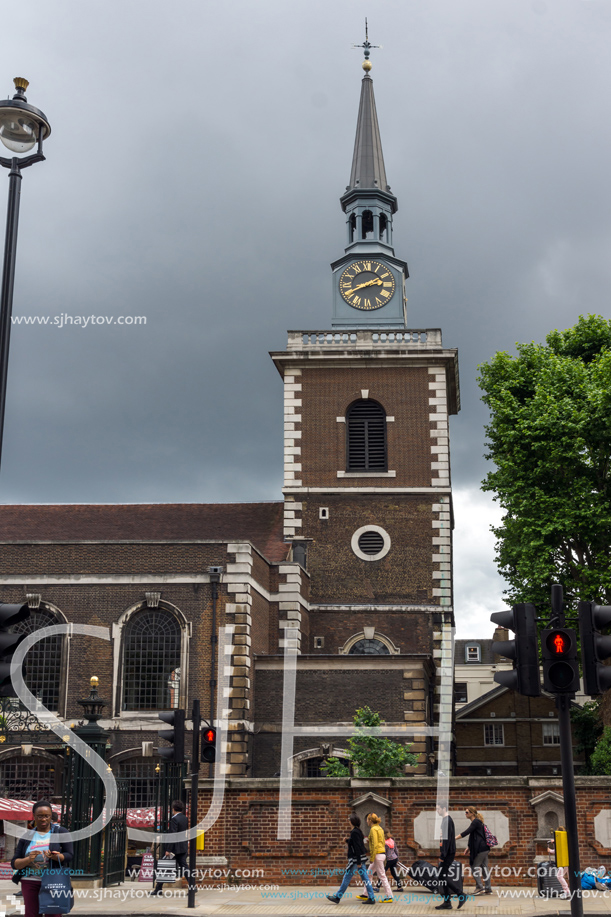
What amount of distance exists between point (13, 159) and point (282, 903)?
12.8 meters

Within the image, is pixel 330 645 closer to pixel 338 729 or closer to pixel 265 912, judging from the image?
pixel 338 729

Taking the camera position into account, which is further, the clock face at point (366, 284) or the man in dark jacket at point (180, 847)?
the clock face at point (366, 284)

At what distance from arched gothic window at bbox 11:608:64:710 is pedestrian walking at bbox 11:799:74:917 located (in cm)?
1920

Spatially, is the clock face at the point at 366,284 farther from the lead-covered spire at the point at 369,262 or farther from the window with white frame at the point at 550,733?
the window with white frame at the point at 550,733

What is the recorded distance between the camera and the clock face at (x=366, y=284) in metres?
39.4

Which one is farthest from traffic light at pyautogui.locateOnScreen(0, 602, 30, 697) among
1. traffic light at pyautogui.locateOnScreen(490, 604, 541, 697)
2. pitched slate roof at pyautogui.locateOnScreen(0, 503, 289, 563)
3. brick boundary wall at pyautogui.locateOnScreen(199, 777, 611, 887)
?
pitched slate roof at pyautogui.locateOnScreen(0, 503, 289, 563)

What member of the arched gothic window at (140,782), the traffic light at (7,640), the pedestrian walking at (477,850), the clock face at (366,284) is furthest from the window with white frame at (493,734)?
the traffic light at (7,640)

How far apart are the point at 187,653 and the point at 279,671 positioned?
126 inches

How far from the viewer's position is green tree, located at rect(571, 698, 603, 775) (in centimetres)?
3844

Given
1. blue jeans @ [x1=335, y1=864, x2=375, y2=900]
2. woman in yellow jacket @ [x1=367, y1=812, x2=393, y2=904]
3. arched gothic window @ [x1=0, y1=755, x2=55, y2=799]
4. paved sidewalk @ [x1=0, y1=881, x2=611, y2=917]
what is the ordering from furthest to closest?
arched gothic window @ [x1=0, y1=755, x2=55, y2=799] < woman in yellow jacket @ [x1=367, y1=812, x2=393, y2=904] < blue jeans @ [x1=335, y1=864, x2=375, y2=900] < paved sidewalk @ [x1=0, y1=881, x2=611, y2=917]

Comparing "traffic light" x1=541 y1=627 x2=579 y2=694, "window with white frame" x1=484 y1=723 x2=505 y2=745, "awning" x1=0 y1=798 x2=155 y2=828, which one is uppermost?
"traffic light" x1=541 y1=627 x2=579 y2=694

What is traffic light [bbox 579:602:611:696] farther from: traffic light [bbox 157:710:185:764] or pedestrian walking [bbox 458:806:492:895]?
traffic light [bbox 157:710:185:764]

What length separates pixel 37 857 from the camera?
10523 millimetres

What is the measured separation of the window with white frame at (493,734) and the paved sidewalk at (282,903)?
1484 inches
